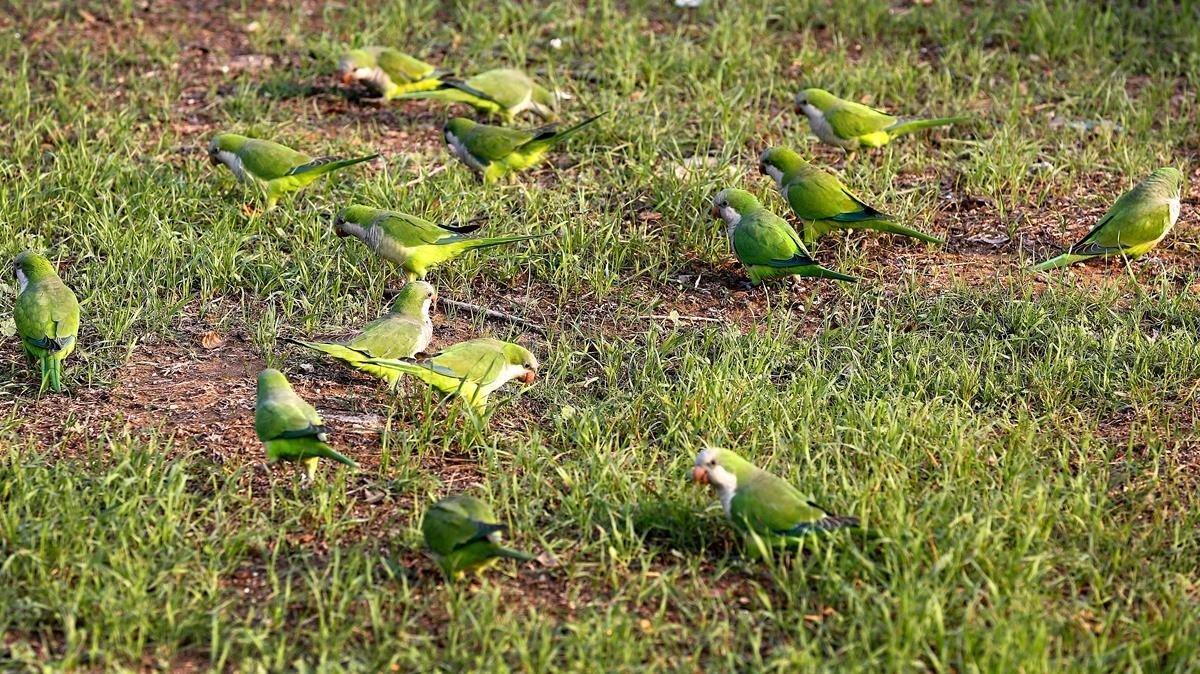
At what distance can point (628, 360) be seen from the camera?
5.18m

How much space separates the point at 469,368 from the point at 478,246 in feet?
3.59

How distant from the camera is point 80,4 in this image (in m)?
8.09

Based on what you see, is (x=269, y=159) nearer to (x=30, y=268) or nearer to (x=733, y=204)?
(x=30, y=268)

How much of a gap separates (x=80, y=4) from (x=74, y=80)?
44.0 inches

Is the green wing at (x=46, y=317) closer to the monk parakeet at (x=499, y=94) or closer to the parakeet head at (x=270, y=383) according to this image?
the parakeet head at (x=270, y=383)

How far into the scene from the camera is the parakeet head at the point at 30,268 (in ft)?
16.6

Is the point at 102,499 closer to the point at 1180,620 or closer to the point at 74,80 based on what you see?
the point at 1180,620

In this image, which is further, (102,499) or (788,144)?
A: (788,144)

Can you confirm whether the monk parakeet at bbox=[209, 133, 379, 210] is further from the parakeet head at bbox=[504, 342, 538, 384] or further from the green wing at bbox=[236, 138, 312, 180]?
the parakeet head at bbox=[504, 342, 538, 384]

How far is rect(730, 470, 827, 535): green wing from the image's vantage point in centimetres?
390

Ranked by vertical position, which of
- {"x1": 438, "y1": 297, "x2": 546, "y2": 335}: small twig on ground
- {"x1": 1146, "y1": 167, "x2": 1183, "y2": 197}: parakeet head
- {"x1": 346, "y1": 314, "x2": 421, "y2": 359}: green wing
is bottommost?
{"x1": 438, "y1": 297, "x2": 546, "y2": 335}: small twig on ground

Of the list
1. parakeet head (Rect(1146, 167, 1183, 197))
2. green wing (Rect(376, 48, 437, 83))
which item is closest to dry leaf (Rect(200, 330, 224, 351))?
green wing (Rect(376, 48, 437, 83))

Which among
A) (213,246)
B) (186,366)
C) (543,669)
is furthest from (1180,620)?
(213,246)

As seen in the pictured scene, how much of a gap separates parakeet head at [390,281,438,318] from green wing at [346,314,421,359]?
0.11 meters
